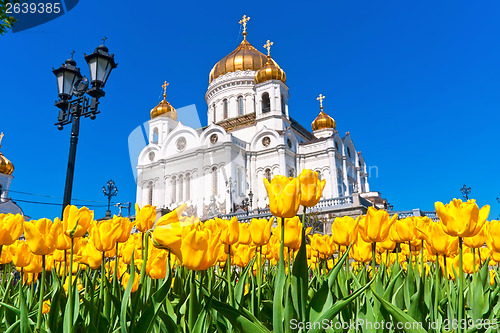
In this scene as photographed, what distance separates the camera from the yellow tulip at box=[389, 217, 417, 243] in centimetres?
215

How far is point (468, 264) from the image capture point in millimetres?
2551

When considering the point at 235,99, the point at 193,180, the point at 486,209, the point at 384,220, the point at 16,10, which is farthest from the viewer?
the point at 235,99

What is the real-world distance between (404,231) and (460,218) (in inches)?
24.9

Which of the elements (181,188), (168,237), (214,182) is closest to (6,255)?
(168,237)

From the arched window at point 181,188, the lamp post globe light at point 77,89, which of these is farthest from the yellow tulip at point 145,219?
the arched window at point 181,188

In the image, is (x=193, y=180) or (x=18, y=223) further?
(x=193, y=180)

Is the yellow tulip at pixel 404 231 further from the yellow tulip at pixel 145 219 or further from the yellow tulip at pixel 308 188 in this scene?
the yellow tulip at pixel 145 219

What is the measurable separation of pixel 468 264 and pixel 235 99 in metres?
32.5

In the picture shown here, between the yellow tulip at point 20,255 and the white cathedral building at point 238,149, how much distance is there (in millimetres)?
23551

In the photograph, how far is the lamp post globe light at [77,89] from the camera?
19.3ft

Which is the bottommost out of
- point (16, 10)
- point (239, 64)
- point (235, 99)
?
point (16, 10)

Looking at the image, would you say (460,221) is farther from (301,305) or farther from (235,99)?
(235,99)

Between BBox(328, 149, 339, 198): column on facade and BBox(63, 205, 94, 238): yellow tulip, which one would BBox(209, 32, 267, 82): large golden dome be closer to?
BBox(328, 149, 339, 198): column on facade

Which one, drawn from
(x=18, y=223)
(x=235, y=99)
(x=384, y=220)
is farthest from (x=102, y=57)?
(x=235, y=99)
